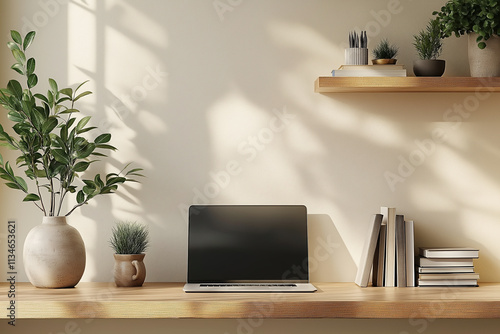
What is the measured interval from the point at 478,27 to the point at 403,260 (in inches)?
40.3

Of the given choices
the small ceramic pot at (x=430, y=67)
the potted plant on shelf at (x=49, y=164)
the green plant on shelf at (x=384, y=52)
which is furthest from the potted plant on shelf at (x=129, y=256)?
the small ceramic pot at (x=430, y=67)

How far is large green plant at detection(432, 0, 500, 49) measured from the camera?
238 centimetres

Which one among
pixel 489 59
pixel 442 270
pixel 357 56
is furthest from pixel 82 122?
pixel 489 59

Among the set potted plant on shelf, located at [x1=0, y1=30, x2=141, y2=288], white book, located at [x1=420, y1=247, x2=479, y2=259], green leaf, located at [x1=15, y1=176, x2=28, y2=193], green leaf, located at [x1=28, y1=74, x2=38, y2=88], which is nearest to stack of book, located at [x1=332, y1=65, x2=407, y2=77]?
white book, located at [x1=420, y1=247, x2=479, y2=259]

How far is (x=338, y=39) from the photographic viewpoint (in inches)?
105

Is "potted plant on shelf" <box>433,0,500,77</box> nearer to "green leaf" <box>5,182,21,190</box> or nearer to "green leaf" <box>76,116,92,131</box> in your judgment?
"green leaf" <box>76,116,92,131</box>

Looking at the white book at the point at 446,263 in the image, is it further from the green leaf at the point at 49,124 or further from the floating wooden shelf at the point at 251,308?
the green leaf at the point at 49,124

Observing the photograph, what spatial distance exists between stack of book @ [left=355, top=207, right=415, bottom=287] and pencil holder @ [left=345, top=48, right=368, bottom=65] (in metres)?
0.64

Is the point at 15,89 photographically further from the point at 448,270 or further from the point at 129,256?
the point at 448,270

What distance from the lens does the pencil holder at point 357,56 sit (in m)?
2.50

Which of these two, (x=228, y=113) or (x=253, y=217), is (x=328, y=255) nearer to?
(x=253, y=217)

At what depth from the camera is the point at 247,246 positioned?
2512mm

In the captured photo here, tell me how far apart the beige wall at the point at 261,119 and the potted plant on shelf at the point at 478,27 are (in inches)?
7.0

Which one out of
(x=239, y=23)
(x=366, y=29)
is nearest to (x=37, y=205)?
(x=239, y=23)
